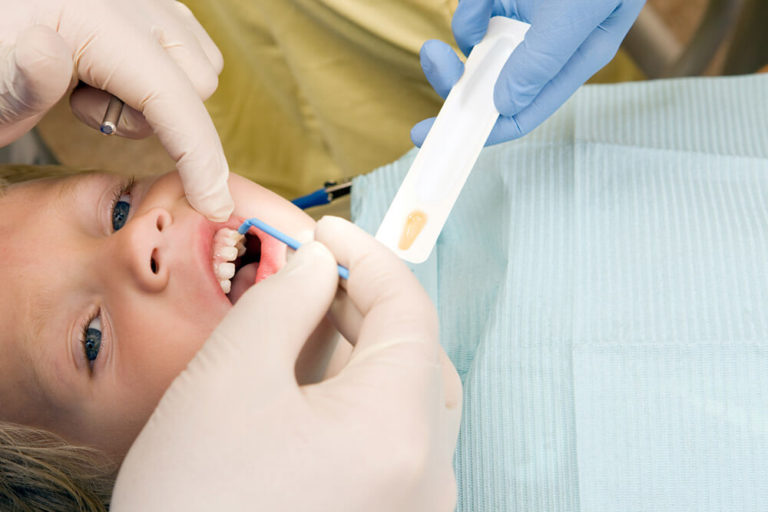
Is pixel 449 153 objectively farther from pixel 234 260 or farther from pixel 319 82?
pixel 319 82

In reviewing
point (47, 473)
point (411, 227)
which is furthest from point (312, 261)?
point (47, 473)

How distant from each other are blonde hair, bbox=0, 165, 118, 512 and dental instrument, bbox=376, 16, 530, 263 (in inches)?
22.5

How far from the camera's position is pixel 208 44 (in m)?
1.21

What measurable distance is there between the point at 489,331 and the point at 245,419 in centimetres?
47

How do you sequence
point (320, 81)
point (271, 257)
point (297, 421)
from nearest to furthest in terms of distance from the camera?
point (297, 421) → point (271, 257) → point (320, 81)

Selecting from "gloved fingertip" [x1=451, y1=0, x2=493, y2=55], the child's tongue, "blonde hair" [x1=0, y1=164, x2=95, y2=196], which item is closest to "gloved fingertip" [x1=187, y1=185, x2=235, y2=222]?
the child's tongue

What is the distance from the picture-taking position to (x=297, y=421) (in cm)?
69

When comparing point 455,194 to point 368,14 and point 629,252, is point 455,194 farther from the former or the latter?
point 368,14

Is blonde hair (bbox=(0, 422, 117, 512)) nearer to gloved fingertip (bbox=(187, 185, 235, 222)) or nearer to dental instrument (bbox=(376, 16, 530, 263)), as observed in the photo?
gloved fingertip (bbox=(187, 185, 235, 222))

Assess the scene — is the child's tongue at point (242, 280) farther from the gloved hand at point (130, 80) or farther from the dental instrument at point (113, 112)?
the dental instrument at point (113, 112)

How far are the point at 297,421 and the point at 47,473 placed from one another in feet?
1.64

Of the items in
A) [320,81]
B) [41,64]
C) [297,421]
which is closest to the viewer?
[297,421]

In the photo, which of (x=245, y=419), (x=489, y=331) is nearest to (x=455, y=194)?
(x=489, y=331)

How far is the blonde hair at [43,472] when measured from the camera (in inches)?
37.1
